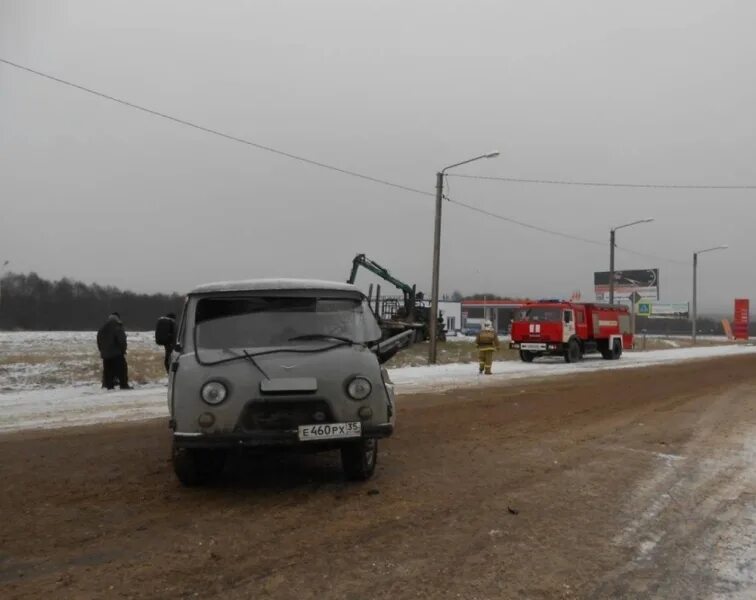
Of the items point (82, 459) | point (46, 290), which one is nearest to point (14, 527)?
point (82, 459)

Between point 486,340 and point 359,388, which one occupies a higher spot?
point 359,388

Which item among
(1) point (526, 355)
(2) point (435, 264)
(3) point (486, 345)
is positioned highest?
(2) point (435, 264)

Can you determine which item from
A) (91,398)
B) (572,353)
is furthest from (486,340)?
(91,398)

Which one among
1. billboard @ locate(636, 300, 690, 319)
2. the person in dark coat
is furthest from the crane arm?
billboard @ locate(636, 300, 690, 319)

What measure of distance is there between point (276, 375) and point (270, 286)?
109 cm

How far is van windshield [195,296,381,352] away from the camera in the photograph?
19.6 feet

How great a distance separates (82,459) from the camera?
7.40 metres

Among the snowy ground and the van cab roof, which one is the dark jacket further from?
the van cab roof

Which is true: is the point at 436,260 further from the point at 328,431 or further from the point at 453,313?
the point at 453,313

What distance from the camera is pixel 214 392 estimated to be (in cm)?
539

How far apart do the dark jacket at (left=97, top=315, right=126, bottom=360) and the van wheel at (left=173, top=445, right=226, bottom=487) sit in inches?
368

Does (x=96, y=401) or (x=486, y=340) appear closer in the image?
(x=96, y=401)

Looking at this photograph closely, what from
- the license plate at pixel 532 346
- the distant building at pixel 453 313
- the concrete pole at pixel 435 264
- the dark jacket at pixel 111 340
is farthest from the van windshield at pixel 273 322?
the distant building at pixel 453 313

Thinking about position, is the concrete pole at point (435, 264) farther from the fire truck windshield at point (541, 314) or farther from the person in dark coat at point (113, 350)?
the person in dark coat at point (113, 350)
